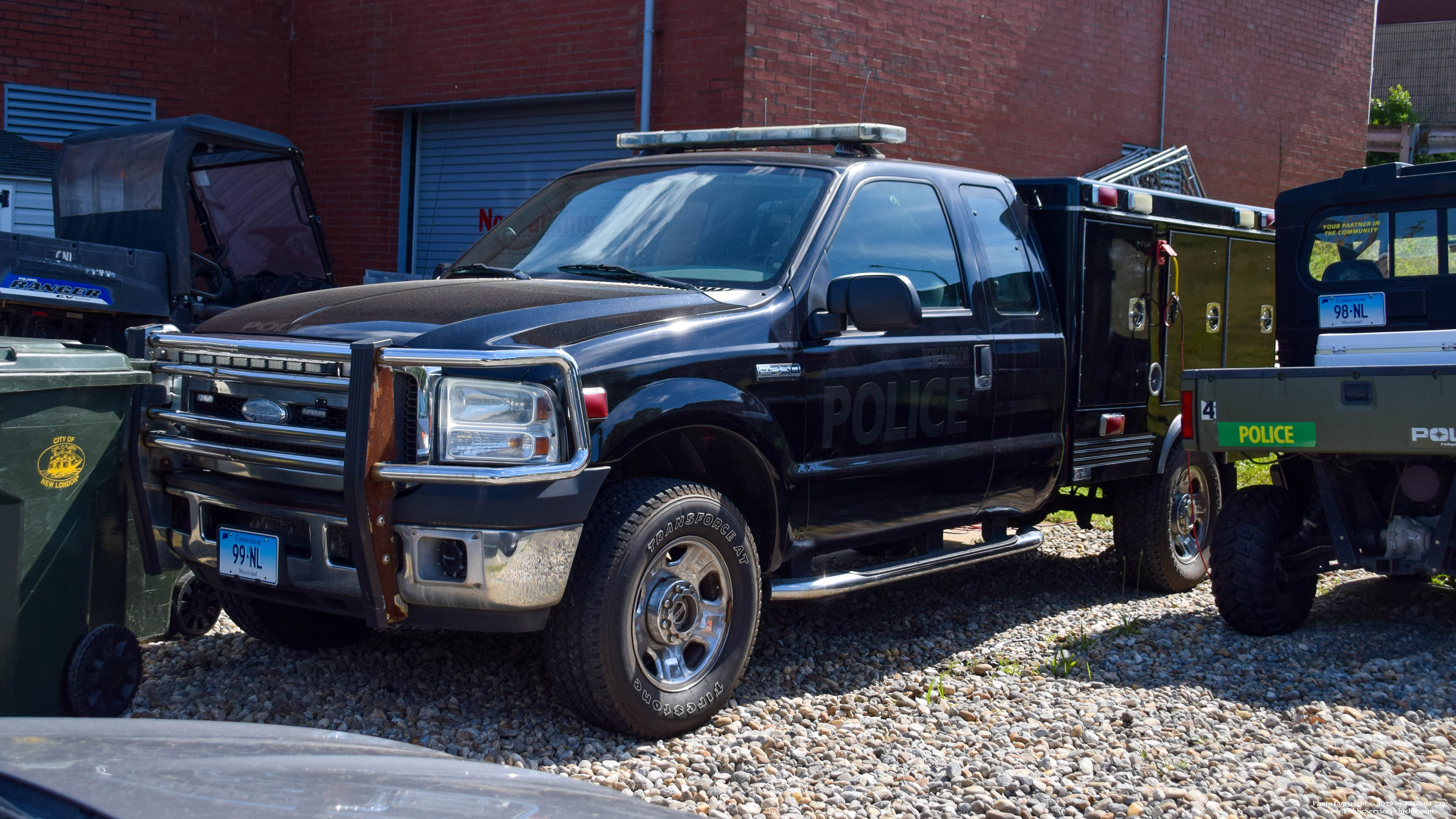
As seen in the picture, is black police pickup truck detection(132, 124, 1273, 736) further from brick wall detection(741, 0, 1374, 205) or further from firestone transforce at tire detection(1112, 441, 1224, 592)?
brick wall detection(741, 0, 1374, 205)

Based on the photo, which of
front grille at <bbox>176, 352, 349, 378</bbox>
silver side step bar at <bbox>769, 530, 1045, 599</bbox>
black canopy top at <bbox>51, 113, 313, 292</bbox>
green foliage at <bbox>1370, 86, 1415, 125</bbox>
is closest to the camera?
front grille at <bbox>176, 352, 349, 378</bbox>

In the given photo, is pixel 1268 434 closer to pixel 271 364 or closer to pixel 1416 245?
pixel 1416 245

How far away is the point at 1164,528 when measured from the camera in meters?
6.51

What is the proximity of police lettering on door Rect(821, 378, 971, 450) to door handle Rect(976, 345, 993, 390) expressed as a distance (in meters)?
0.06

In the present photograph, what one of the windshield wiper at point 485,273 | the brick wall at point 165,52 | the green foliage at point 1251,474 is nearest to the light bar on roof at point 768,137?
the windshield wiper at point 485,273

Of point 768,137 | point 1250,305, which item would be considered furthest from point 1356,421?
point 768,137

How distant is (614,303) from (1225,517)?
313 cm

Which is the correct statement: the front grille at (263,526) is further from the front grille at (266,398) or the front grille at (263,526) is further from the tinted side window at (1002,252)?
the tinted side window at (1002,252)

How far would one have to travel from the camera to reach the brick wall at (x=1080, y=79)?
1024cm

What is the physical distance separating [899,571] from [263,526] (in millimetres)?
2268

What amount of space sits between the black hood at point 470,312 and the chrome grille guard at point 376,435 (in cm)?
10

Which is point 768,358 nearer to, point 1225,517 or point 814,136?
point 814,136

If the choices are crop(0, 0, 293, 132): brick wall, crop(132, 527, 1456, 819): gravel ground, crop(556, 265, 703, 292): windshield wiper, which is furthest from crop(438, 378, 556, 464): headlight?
crop(0, 0, 293, 132): brick wall

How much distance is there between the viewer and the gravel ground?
3.74 m
